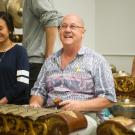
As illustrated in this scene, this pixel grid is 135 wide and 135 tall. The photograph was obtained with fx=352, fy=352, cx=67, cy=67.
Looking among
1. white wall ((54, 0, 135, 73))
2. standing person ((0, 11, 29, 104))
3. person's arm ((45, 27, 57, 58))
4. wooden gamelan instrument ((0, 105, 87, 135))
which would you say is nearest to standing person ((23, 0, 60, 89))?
person's arm ((45, 27, 57, 58))

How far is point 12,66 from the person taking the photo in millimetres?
1976

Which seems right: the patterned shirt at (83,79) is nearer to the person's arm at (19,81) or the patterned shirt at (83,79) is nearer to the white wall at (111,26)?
the person's arm at (19,81)

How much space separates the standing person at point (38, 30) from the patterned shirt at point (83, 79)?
33cm

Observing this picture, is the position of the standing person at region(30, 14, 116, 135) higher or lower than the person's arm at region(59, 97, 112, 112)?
higher

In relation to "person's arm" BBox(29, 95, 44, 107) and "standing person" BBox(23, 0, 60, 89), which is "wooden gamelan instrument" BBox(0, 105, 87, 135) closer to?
"person's arm" BBox(29, 95, 44, 107)

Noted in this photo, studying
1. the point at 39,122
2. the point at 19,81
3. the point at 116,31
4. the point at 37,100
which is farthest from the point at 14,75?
the point at 116,31

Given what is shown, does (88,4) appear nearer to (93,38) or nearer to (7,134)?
(93,38)

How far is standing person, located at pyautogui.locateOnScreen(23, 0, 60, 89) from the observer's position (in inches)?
86.2

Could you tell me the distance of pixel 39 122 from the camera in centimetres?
132

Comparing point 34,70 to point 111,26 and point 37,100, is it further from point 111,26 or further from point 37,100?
point 111,26

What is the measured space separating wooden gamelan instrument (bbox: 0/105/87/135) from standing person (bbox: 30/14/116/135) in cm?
35

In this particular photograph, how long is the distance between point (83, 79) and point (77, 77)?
0.11 feet

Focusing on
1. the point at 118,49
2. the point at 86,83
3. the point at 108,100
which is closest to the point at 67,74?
the point at 86,83

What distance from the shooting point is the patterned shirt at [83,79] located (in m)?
1.83
